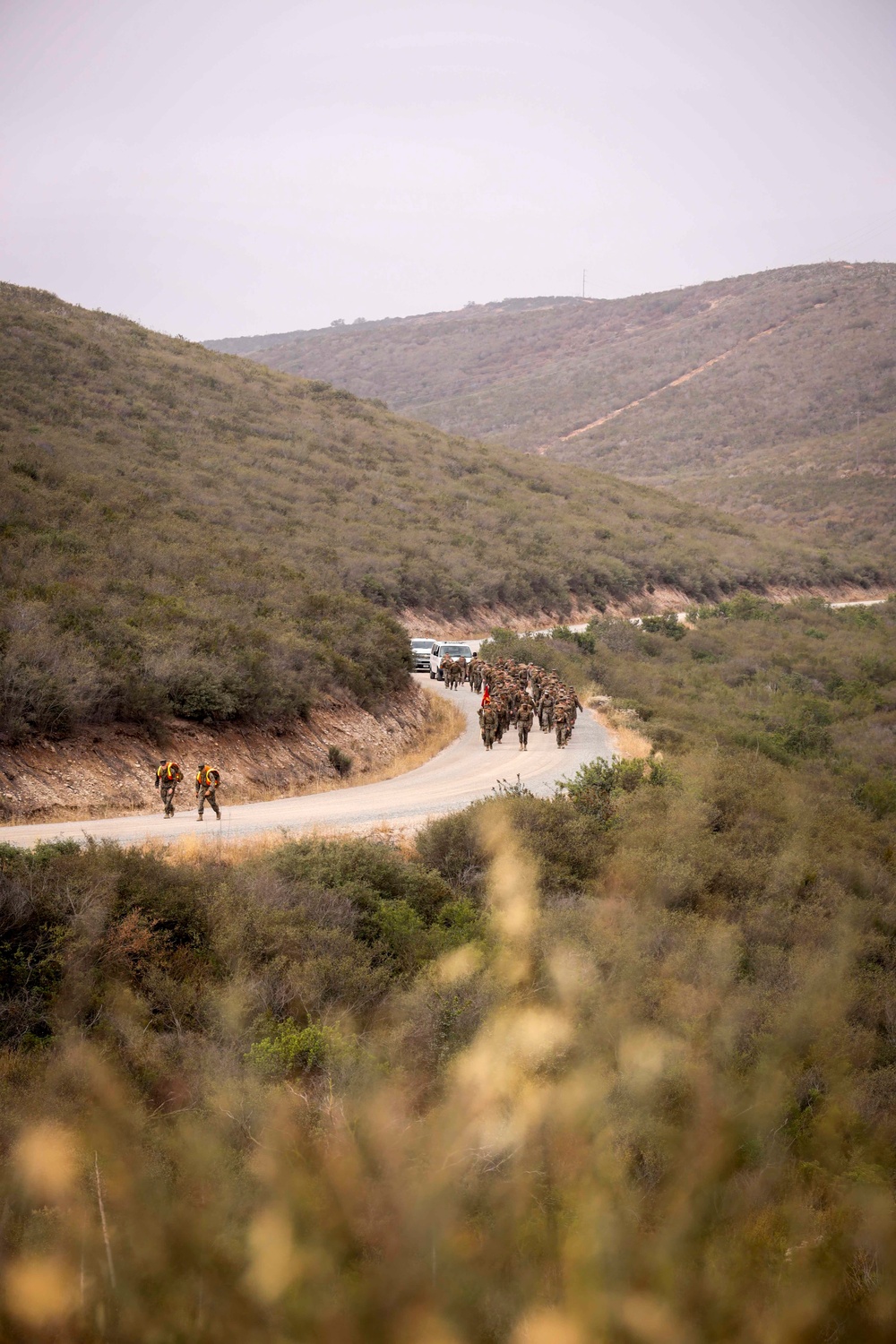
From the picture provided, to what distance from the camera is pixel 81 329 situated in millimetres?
56469

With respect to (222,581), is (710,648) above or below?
below

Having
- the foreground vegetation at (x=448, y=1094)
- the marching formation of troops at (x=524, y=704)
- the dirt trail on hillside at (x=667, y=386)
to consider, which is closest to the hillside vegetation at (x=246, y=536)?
the marching formation of troops at (x=524, y=704)

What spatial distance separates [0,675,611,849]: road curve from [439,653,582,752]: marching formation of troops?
14.4 inches

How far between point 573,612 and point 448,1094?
48210 millimetres

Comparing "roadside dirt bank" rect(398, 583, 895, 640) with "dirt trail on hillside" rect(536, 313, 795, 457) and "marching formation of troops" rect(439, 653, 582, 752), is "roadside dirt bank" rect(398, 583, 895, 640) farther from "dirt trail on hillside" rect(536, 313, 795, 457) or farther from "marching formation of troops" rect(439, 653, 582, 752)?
"dirt trail on hillside" rect(536, 313, 795, 457)

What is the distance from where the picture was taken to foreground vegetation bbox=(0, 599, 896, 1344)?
5902 millimetres

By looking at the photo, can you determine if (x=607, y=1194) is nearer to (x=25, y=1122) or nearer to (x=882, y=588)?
(x=25, y=1122)

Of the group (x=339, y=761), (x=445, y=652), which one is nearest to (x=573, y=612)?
(x=445, y=652)

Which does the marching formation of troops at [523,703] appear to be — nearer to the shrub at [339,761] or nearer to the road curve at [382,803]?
the road curve at [382,803]

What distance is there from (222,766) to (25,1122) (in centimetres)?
1259

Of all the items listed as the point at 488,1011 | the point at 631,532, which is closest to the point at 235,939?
the point at 488,1011

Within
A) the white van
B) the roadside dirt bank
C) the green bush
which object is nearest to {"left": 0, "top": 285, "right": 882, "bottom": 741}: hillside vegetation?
the roadside dirt bank

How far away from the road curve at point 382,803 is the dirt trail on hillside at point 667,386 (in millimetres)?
96605

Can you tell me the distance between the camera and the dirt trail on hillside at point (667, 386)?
122m
